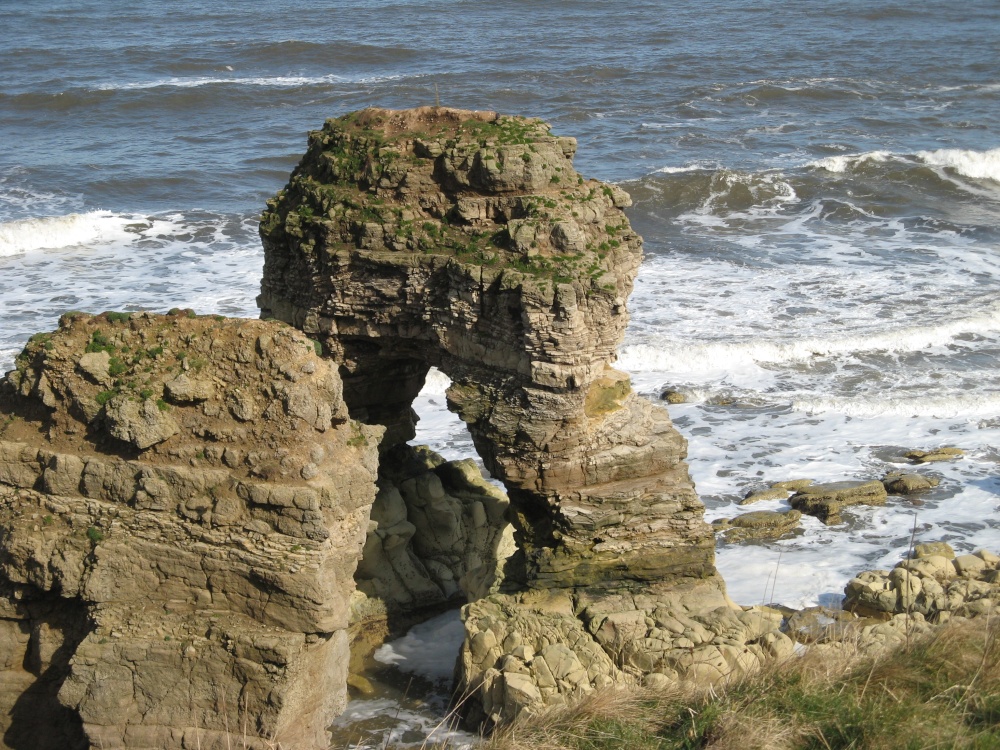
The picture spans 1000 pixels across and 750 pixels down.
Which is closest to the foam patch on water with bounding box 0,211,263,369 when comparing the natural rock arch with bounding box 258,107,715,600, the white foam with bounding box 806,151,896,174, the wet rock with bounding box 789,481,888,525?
the natural rock arch with bounding box 258,107,715,600

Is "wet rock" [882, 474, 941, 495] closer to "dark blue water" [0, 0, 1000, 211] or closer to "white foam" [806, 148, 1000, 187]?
"dark blue water" [0, 0, 1000, 211]

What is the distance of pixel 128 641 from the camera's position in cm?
991

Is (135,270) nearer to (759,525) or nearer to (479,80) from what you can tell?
(759,525)

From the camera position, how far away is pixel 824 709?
26.6ft

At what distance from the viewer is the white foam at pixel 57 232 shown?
1233 inches

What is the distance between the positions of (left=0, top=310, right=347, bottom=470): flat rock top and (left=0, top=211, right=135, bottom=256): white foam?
75.1 feet

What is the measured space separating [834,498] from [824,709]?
11.8 m

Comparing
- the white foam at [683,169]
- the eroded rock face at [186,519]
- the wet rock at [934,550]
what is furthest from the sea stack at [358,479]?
the white foam at [683,169]

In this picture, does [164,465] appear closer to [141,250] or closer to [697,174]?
[141,250]

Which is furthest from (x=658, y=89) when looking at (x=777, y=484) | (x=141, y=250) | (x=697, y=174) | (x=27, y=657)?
(x=27, y=657)

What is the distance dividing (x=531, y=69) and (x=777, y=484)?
33319 mm

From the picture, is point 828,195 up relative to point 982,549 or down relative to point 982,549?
up

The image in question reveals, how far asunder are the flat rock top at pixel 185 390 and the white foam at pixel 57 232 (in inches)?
Answer: 901

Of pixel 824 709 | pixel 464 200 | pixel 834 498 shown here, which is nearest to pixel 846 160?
pixel 834 498
